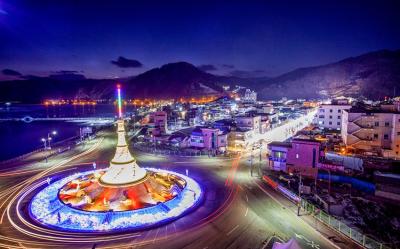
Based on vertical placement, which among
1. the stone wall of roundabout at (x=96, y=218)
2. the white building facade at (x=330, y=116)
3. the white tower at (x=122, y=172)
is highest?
the white building facade at (x=330, y=116)

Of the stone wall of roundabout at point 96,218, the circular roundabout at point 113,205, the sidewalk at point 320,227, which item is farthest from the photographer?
the circular roundabout at point 113,205

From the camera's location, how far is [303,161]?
43.8 m

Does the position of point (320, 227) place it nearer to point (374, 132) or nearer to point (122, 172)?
point (122, 172)

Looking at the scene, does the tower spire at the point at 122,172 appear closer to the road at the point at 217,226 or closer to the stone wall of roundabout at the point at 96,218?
the stone wall of roundabout at the point at 96,218

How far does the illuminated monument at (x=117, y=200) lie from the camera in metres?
27.4

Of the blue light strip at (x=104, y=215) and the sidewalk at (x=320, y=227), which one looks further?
the blue light strip at (x=104, y=215)

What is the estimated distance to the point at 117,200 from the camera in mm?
31281

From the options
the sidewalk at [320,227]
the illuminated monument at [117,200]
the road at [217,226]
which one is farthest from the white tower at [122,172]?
the sidewalk at [320,227]

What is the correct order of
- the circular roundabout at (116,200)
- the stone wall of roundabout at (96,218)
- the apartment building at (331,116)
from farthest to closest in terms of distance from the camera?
1. the apartment building at (331,116)
2. the circular roundabout at (116,200)
3. the stone wall of roundabout at (96,218)

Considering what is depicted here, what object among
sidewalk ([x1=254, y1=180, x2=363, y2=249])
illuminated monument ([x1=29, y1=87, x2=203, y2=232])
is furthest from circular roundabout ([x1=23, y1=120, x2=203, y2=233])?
sidewalk ([x1=254, y1=180, x2=363, y2=249])

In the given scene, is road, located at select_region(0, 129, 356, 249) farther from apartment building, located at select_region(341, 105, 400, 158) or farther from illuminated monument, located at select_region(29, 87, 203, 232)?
apartment building, located at select_region(341, 105, 400, 158)

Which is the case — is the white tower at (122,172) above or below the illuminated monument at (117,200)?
above

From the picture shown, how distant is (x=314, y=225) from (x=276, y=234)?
15.2ft

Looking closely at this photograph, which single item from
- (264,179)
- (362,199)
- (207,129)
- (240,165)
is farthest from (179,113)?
(362,199)
